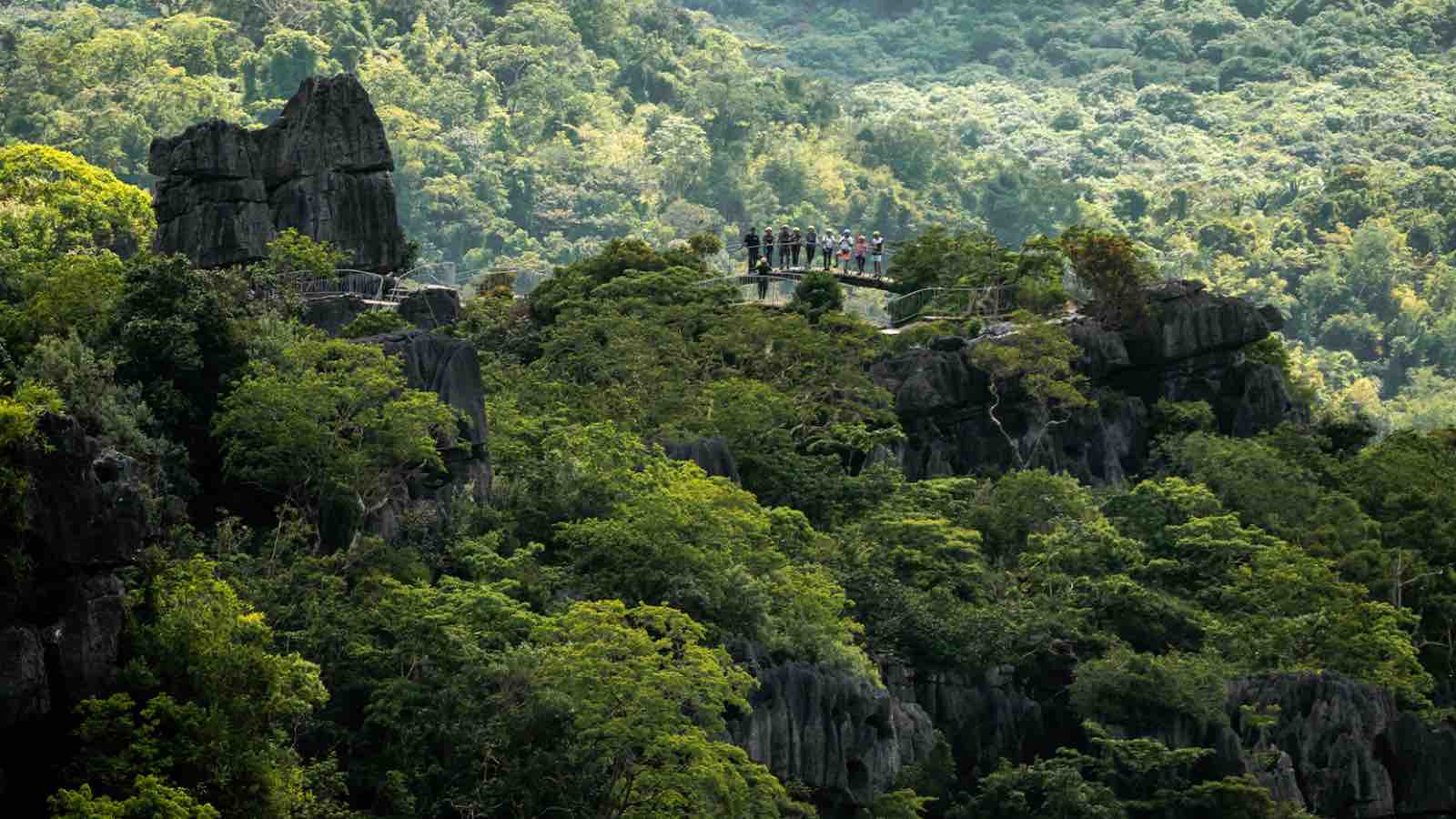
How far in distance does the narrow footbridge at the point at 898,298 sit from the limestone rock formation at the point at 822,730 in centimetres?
2017

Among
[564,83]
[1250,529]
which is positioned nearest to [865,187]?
[564,83]

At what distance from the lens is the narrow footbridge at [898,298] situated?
7600 cm

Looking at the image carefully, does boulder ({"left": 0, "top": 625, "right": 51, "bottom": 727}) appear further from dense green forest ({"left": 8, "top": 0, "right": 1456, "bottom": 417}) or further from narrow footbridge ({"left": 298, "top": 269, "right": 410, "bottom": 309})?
dense green forest ({"left": 8, "top": 0, "right": 1456, "bottom": 417})

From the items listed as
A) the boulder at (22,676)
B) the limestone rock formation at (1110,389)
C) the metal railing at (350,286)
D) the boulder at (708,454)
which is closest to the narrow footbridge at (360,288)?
the metal railing at (350,286)

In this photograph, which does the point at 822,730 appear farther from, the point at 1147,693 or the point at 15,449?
the point at 15,449

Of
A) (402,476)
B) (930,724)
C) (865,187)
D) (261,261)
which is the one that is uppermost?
(865,187)

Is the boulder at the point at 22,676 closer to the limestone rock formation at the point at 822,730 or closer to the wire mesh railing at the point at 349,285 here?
the limestone rock formation at the point at 822,730

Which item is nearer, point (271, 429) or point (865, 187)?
point (271, 429)

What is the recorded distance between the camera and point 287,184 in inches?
2589

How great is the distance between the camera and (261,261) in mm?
62938

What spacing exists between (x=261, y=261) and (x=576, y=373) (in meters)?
7.55

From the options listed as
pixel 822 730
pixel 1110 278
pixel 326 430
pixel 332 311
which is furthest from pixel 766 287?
pixel 326 430

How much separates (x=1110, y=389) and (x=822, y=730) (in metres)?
23.5

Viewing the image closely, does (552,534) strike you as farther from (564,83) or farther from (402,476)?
(564,83)
